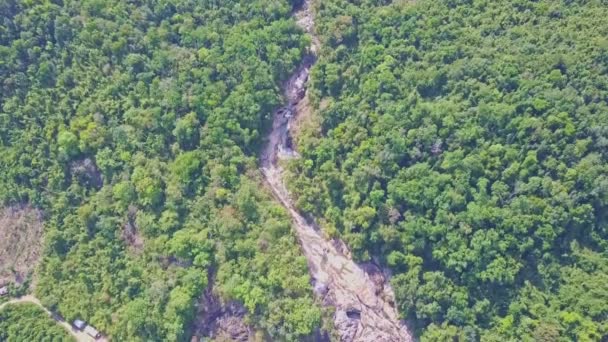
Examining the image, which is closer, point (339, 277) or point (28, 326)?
point (28, 326)

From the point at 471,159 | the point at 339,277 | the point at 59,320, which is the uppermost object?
the point at 471,159

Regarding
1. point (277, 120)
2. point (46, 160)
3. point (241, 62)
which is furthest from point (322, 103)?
point (46, 160)

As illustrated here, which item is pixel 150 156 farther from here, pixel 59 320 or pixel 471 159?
pixel 471 159

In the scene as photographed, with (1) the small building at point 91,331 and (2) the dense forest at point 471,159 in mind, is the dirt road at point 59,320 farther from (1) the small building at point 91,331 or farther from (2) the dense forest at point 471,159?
(2) the dense forest at point 471,159

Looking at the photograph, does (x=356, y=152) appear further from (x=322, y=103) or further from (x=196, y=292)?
(x=196, y=292)

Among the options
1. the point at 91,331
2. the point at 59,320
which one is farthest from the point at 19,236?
the point at 91,331

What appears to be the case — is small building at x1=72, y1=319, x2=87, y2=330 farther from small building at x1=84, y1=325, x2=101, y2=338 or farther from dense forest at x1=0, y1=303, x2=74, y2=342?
dense forest at x1=0, y1=303, x2=74, y2=342

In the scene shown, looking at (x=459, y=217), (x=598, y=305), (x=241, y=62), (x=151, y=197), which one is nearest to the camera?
(x=598, y=305)
